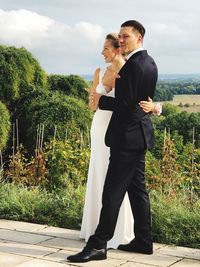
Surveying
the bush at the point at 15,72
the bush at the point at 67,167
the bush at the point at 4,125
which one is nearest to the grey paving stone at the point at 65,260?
the bush at the point at 67,167

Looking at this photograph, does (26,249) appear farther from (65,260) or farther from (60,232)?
(60,232)

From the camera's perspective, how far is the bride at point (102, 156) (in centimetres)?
500

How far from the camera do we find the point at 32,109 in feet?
37.4

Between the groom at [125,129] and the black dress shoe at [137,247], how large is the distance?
0.30 meters

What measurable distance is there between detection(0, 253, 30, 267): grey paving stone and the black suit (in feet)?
1.77

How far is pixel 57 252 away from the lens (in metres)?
4.94

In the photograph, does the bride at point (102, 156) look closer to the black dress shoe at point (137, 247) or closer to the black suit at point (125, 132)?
the black dress shoe at point (137, 247)

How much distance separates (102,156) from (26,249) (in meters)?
1.00

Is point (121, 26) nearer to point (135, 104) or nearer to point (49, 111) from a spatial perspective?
point (135, 104)

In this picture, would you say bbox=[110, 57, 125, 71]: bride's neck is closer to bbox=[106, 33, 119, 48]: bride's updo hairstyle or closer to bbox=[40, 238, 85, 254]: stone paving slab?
bbox=[106, 33, 119, 48]: bride's updo hairstyle

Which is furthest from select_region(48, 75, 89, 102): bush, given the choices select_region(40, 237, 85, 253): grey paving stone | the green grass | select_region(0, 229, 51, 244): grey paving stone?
select_region(40, 237, 85, 253): grey paving stone

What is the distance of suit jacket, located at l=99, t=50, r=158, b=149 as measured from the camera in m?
4.43

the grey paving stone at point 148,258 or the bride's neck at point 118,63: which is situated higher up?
the bride's neck at point 118,63

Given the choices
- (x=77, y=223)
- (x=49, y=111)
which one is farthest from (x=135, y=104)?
(x=49, y=111)
